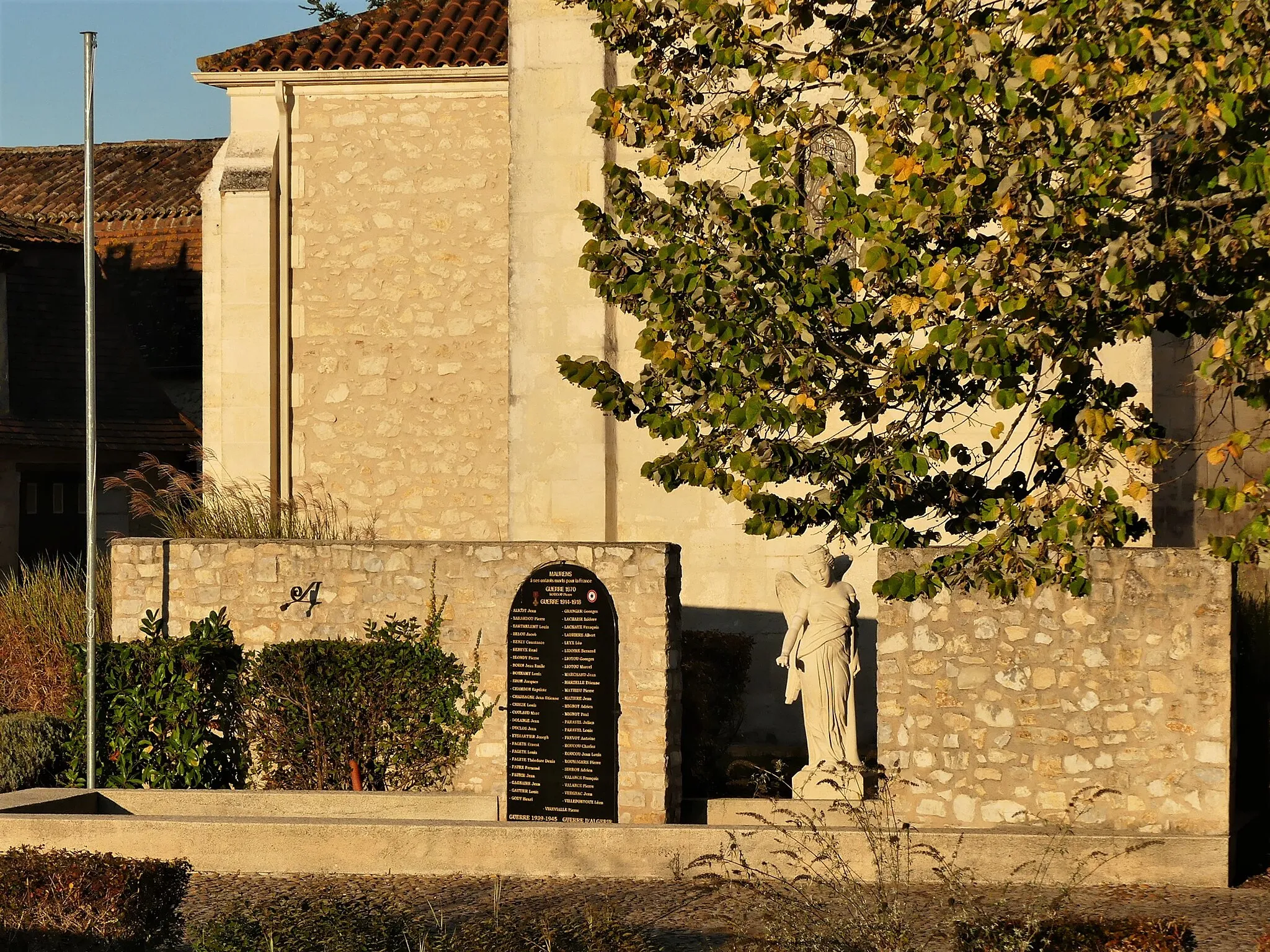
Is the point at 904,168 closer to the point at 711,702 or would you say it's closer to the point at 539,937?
the point at 539,937

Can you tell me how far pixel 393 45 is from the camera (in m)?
17.2

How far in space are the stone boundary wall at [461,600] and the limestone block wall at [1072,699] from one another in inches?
58.9

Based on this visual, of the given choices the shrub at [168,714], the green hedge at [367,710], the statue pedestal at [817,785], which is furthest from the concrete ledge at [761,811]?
the shrub at [168,714]

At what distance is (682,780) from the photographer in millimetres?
11469

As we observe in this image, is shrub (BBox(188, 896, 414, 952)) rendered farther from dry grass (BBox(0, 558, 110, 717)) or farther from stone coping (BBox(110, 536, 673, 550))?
dry grass (BBox(0, 558, 110, 717))

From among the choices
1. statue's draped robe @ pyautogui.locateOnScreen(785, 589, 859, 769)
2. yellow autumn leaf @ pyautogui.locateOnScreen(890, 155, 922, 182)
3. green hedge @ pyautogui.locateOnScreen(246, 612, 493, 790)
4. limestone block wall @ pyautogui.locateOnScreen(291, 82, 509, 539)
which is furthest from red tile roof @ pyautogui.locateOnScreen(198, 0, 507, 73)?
yellow autumn leaf @ pyautogui.locateOnScreen(890, 155, 922, 182)

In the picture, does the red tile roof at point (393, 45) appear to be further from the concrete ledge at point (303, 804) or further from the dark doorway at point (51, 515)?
the concrete ledge at point (303, 804)

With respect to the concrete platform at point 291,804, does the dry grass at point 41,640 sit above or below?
above

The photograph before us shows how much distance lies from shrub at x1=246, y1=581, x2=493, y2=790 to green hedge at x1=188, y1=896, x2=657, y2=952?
12.1ft

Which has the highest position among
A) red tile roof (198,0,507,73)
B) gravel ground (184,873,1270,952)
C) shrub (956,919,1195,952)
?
red tile roof (198,0,507,73)

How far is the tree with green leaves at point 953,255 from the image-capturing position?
6609mm

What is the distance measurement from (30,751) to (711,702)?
5.06 meters

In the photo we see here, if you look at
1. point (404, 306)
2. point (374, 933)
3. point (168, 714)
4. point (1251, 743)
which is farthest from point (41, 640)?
point (1251, 743)

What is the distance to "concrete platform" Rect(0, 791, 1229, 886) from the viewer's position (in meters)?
9.38
